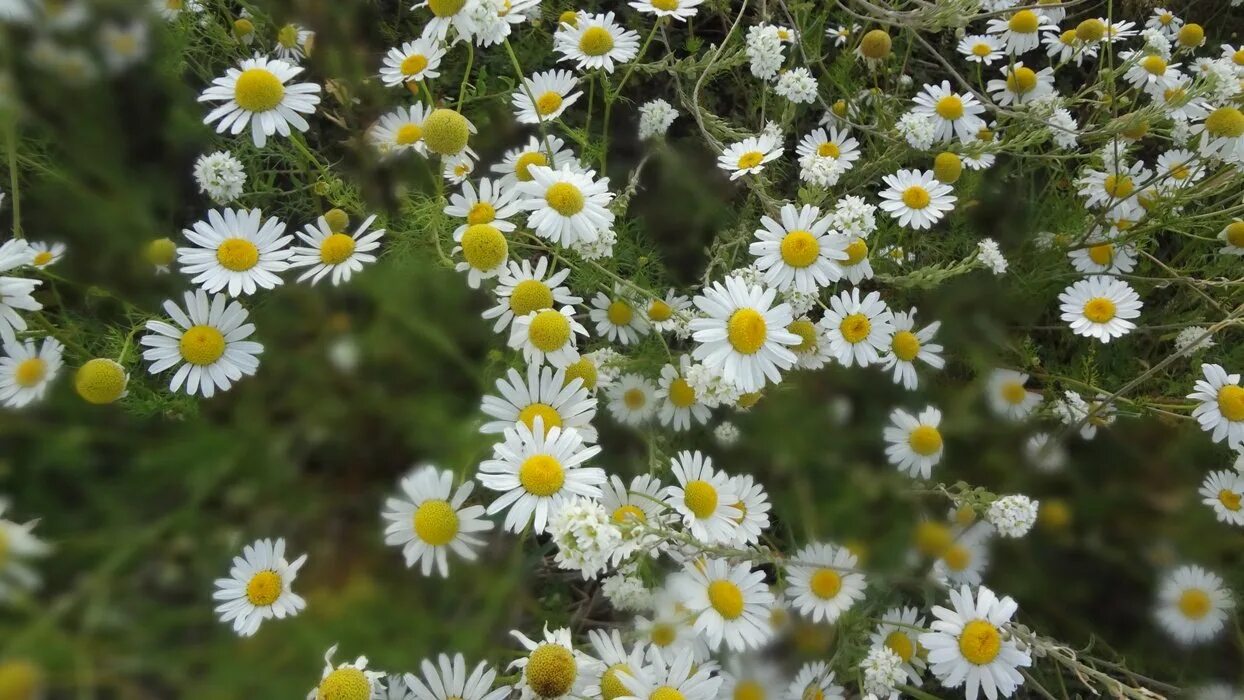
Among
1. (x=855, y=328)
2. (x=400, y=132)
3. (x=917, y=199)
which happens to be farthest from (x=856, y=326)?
(x=400, y=132)

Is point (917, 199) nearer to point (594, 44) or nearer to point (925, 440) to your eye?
point (925, 440)

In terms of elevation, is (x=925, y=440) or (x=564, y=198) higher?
(x=564, y=198)

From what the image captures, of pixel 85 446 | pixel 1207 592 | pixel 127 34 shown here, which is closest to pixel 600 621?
pixel 85 446

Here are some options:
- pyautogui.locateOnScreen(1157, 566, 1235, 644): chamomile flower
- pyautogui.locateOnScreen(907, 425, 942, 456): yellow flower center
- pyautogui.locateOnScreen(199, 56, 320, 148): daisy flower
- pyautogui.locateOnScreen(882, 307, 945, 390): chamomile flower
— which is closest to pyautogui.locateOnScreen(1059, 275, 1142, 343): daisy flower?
pyautogui.locateOnScreen(882, 307, 945, 390): chamomile flower

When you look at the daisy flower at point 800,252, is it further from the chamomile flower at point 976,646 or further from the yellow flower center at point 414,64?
the yellow flower center at point 414,64

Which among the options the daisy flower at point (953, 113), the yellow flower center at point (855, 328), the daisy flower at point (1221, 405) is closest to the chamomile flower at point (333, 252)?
the yellow flower center at point (855, 328)

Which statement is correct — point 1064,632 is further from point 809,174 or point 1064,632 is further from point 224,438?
point 224,438

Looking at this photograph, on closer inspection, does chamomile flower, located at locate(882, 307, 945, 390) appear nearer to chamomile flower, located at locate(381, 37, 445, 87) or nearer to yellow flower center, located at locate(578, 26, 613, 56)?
yellow flower center, located at locate(578, 26, 613, 56)
